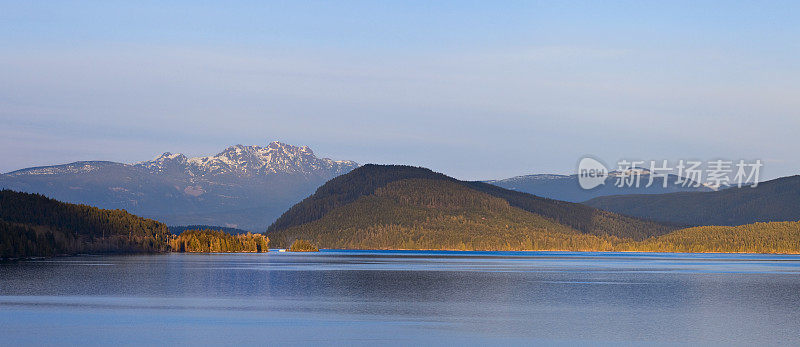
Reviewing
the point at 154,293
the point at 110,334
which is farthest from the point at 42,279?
the point at 110,334

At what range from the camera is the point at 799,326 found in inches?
2918

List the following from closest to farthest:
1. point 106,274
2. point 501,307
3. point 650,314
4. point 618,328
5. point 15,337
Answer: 1. point 15,337
2. point 618,328
3. point 650,314
4. point 501,307
5. point 106,274

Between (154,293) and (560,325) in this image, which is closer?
(560,325)

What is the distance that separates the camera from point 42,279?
130 m

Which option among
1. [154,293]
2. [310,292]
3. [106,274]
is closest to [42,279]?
[106,274]

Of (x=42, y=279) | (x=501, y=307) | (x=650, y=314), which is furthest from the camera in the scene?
(x=42, y=279)

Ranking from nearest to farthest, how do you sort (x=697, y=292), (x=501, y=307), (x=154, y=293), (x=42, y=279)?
1. (x=501, y=307)
2. (x=154, y=293)
3. (x=697, y=292)
4. (x=42, y=279)

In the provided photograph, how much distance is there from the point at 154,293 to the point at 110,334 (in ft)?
125

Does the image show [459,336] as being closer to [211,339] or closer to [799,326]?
[211,339]

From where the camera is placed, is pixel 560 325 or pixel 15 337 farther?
pixel 560 325

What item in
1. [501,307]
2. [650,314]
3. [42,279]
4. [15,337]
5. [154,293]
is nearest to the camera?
[15,337]

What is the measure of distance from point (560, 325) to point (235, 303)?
1312 inches

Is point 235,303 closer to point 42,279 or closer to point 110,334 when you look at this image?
point 110,334

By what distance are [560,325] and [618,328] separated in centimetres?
449
